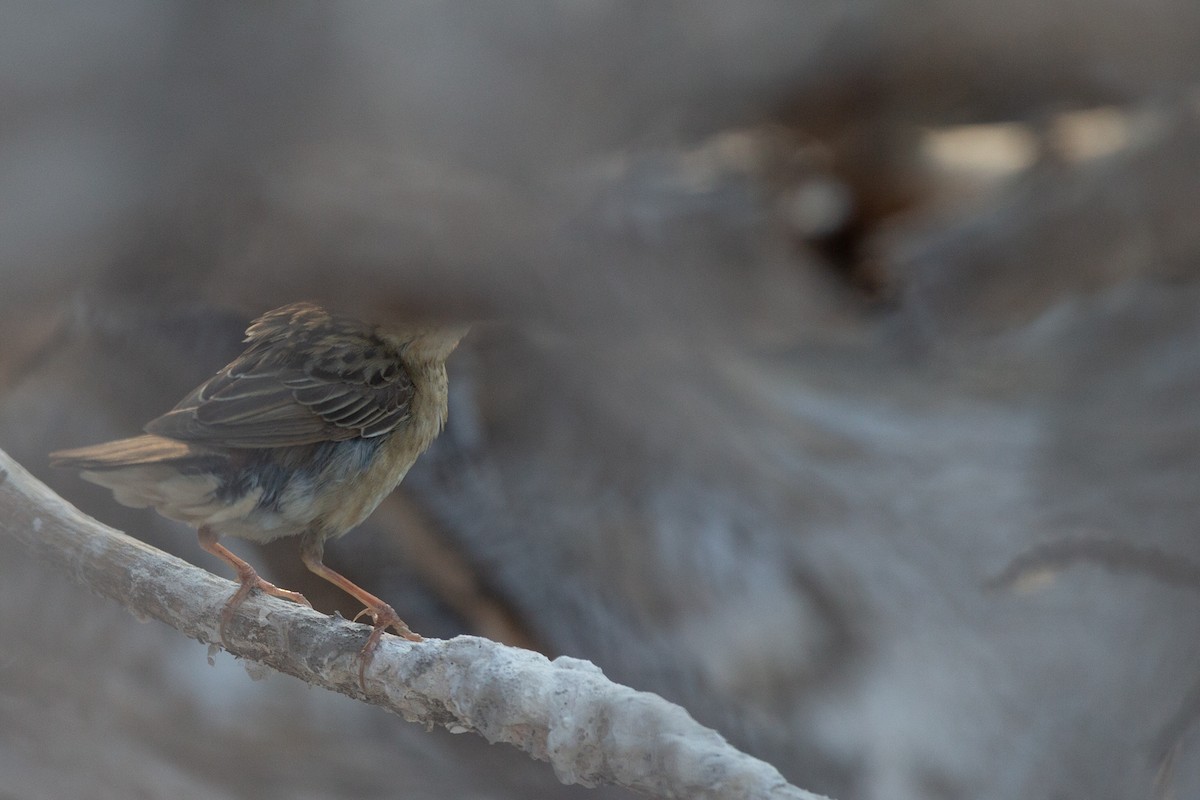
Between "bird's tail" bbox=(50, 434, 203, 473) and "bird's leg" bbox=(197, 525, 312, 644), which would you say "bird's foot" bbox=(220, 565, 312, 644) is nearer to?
"bird's leg" bbox=(197, 525, 312, 644)

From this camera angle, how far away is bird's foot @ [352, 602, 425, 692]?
2.32 ft

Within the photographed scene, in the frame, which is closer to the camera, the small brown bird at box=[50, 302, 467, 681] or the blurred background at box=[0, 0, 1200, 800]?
the blurred background at box=[0, 0, 1200, 800]

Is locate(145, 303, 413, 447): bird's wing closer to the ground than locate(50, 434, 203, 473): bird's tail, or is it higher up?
higher up

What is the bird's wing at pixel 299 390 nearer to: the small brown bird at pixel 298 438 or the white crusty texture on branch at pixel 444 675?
the small brown bird at pixel 298 438

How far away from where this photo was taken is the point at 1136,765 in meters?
0.94

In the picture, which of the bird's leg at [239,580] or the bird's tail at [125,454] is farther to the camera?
the bird's leg at [239,580]

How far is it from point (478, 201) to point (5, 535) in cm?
42

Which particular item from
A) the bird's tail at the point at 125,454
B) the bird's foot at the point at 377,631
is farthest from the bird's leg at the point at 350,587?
the bird's tail at the point at 125,454

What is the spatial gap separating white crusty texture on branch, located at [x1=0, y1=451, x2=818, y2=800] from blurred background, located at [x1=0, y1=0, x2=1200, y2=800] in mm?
36

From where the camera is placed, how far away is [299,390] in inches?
32.3

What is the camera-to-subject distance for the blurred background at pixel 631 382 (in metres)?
0.62

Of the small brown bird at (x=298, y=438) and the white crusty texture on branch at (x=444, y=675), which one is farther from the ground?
the small brown bird at (x=298, y=438)

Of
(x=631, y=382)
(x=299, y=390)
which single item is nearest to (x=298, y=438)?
(x=299, y=390)

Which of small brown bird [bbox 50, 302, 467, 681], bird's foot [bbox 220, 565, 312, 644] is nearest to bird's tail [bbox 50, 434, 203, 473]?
small brown bird [bbox 50, 302, 467, 681]
